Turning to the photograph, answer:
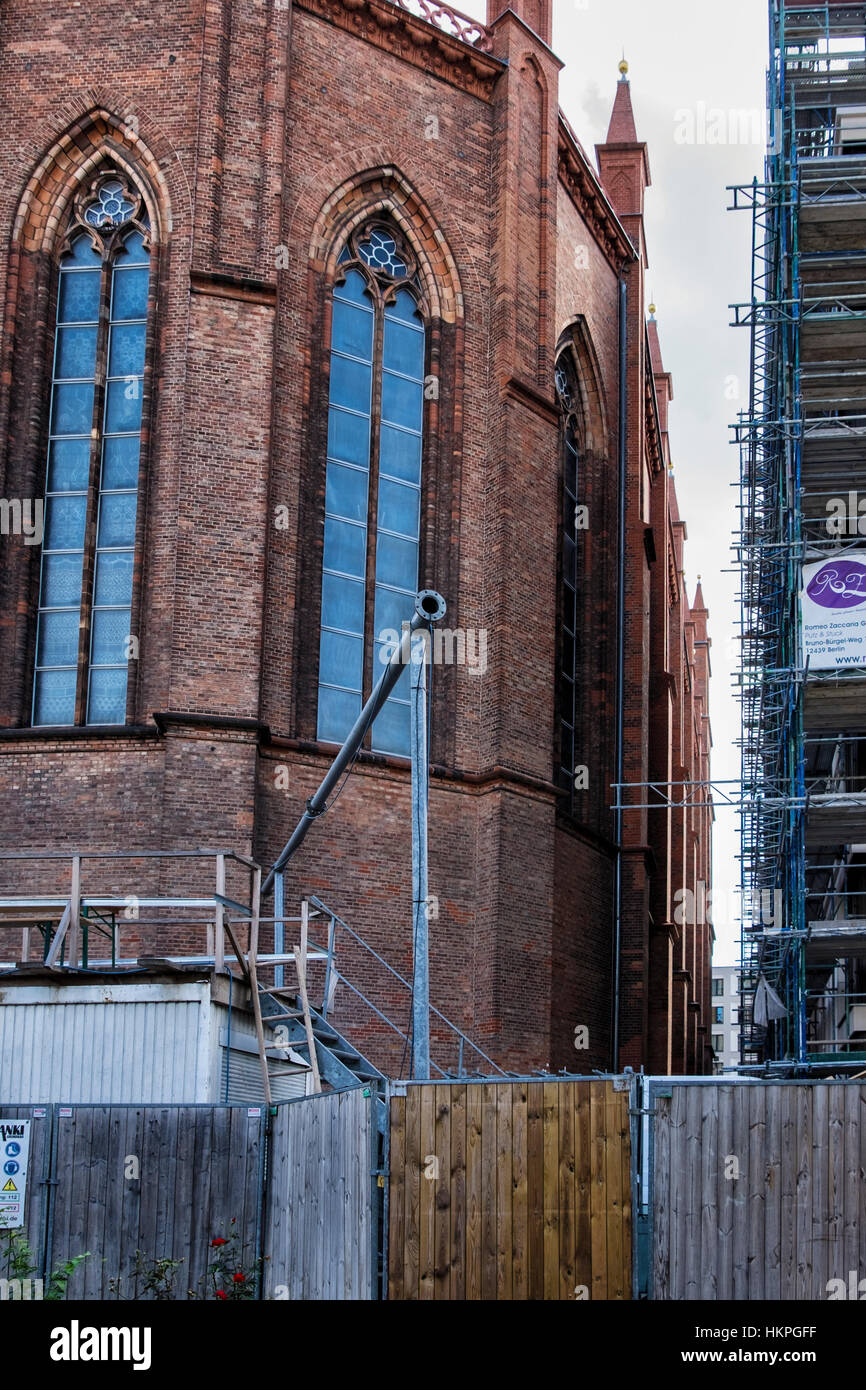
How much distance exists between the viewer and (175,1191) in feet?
40.4

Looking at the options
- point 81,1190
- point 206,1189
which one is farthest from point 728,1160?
point 81,1190

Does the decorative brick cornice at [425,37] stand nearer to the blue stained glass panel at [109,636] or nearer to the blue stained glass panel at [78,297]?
the blue stained glass panel at [78,297]

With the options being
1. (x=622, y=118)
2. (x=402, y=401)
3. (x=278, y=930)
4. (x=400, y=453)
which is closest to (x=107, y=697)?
(x=278, y=930)

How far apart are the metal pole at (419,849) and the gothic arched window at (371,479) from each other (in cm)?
720

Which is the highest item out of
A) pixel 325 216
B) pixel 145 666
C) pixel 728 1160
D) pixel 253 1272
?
pixel 325 216

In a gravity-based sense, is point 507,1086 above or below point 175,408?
below

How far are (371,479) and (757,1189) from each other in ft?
47.7

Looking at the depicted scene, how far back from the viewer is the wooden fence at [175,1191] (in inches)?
461

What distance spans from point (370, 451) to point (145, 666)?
14.6ft

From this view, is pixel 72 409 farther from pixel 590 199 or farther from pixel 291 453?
pixel 590 199

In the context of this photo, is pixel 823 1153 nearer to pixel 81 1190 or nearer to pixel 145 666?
pixel 81 1190

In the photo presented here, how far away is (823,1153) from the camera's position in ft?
32.4

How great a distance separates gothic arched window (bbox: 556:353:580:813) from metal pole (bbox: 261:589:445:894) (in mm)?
7595
